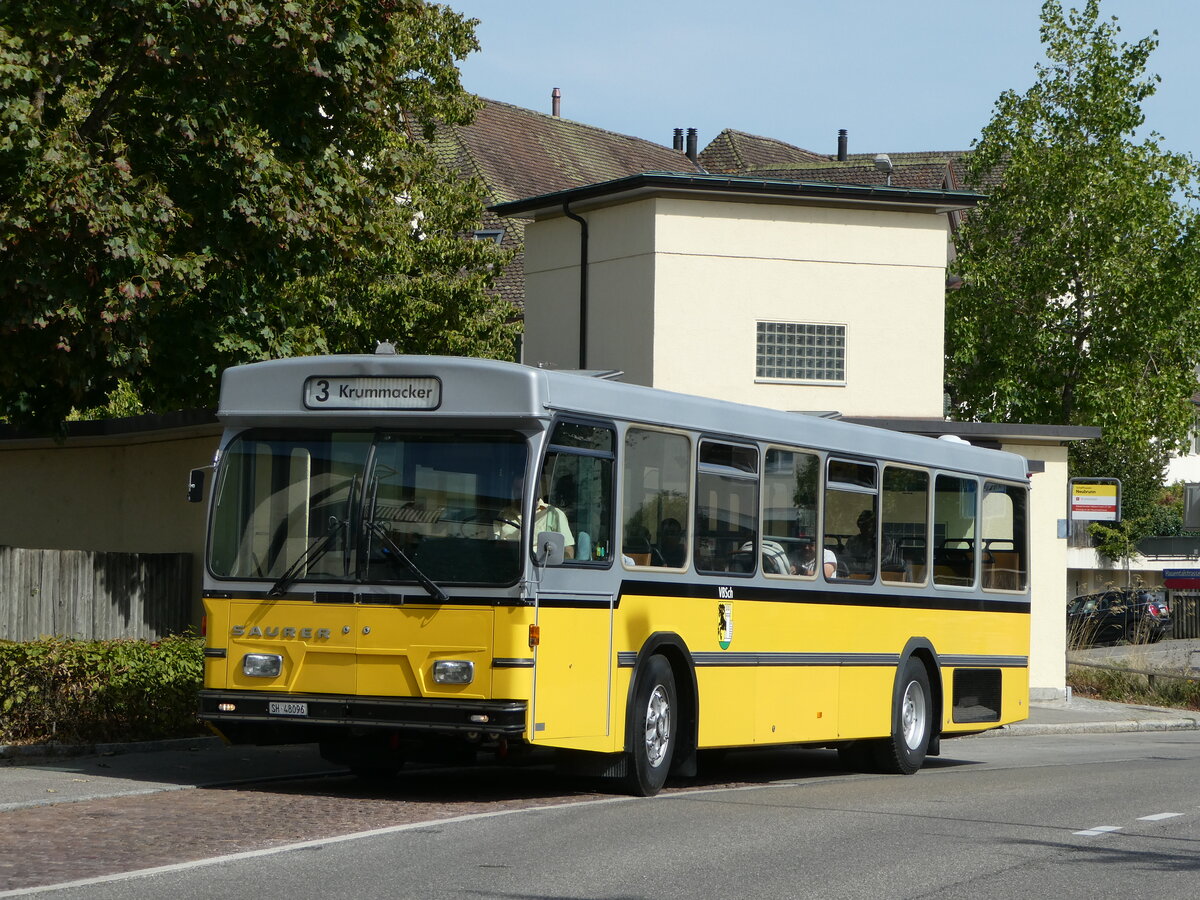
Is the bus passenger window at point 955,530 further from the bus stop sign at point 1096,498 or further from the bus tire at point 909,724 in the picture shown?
the bus stop sign at point 1096,498

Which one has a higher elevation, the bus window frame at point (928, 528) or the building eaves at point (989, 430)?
the building eaves at point (989, 430)

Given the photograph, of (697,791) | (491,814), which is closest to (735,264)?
(697,791)

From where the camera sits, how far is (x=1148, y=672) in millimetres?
28391

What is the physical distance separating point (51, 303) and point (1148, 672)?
63.3 ft

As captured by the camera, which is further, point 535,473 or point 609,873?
point 535,473

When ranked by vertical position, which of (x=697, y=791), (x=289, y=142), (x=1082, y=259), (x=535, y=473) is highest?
(x=1082, y=259)

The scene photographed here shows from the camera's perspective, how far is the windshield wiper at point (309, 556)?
38.8 feet

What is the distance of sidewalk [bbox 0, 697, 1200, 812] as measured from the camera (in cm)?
1201

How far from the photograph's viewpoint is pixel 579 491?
11.9 m

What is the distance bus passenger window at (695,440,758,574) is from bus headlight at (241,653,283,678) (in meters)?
3.15

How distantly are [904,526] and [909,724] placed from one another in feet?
6.29

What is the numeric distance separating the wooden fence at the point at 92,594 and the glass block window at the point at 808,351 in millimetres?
10555

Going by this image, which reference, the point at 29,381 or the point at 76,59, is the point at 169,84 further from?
the point at 29,381

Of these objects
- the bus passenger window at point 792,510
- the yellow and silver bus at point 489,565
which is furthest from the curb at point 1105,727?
the yellow and silver bus at point 489,565
